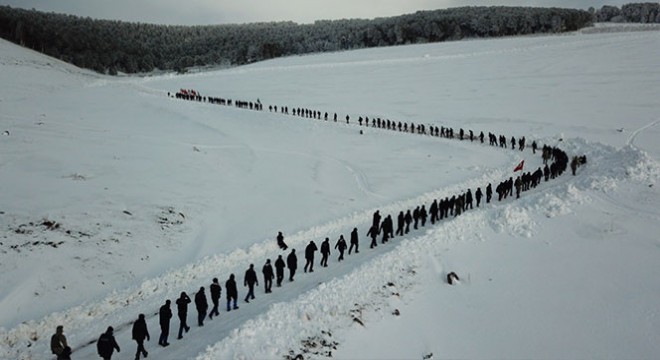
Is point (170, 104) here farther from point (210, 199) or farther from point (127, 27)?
point (127, 27)

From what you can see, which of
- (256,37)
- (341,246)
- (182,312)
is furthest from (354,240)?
(256,37)

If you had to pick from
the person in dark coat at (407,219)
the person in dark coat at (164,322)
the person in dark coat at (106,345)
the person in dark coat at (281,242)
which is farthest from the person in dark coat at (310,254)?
the person in dark coat at (106,345)

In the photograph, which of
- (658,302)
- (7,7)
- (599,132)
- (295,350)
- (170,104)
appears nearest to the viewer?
(295,350)

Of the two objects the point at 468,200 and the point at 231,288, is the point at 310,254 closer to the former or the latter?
the point at 231,288

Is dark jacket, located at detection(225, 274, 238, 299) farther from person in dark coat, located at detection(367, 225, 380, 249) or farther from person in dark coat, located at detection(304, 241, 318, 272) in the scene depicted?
person in dark coat, located at detection(367, 225, 380, 249)

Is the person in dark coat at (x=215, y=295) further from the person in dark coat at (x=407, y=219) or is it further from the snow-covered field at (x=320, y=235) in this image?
the person in dark coat at (x=407, y=219)

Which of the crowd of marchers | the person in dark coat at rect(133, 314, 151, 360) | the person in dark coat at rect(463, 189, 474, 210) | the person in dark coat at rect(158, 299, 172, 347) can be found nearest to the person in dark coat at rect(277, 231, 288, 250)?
the crowd of marchers

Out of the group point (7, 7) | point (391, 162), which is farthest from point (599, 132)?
point (7, 7)
